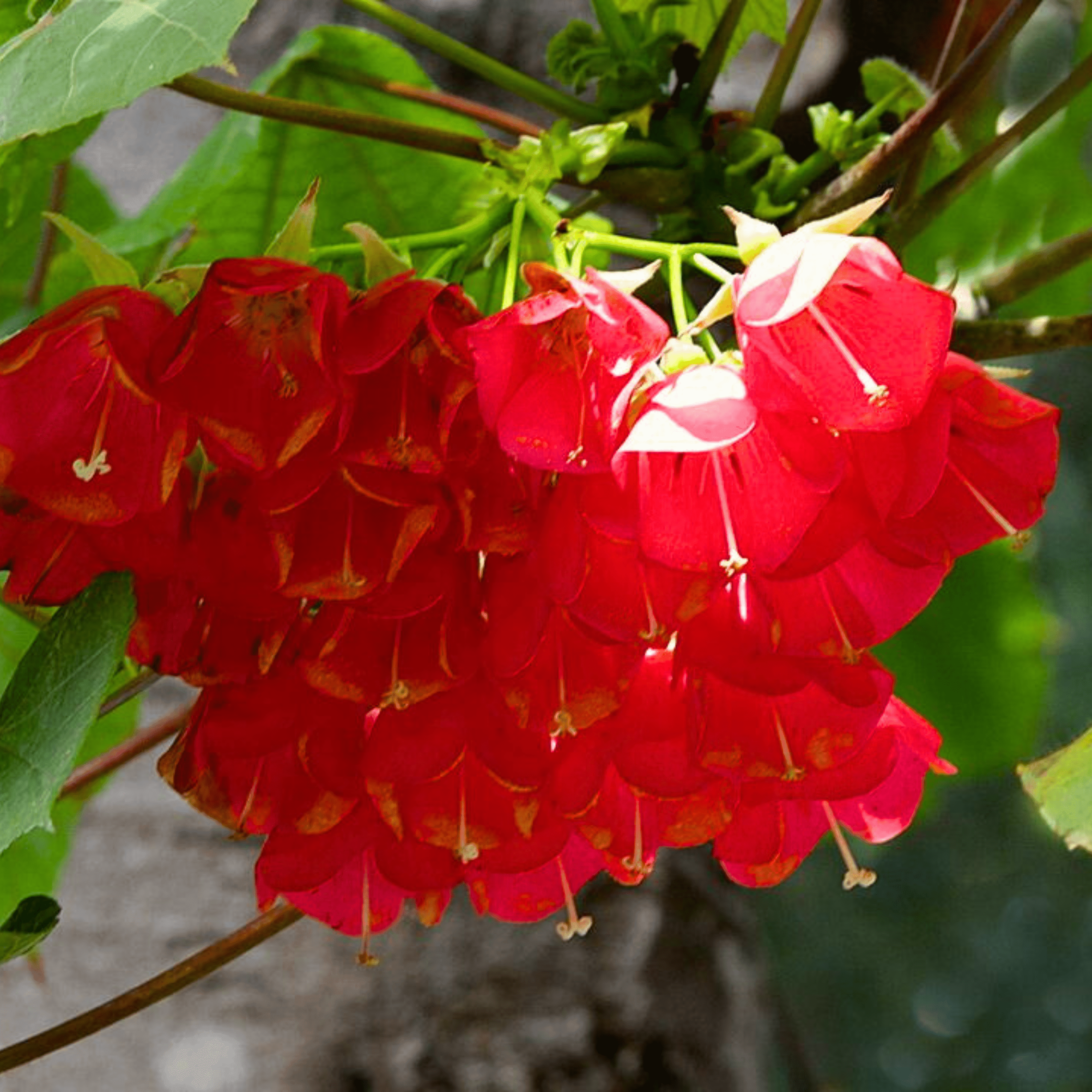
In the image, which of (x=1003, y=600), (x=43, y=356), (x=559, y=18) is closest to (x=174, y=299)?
(x=43, y=356)

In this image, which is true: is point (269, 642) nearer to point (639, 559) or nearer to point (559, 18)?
point (639, 559)

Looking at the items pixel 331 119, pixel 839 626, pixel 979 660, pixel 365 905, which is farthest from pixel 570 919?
pixel 979 660

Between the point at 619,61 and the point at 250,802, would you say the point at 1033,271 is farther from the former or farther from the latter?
the point at 250,802

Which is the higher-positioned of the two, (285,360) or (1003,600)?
(285,360)

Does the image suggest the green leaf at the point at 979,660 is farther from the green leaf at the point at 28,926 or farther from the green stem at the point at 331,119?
the green leaf at the point at 28,926

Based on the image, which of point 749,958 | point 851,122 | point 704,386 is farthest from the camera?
point 749,958

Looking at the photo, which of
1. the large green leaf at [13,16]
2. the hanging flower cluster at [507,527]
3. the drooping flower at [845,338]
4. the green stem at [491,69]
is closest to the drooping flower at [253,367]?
the hanging flower cluster at [507,527]

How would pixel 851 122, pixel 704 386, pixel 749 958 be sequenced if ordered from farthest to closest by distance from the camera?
pixel 749 958 < pixel 851 122 < pixel 704 386
